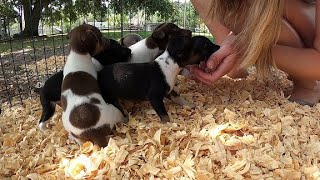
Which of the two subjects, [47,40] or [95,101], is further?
[47,40]

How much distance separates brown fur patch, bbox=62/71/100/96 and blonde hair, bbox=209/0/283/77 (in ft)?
2.93

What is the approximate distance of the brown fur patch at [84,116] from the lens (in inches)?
73.9

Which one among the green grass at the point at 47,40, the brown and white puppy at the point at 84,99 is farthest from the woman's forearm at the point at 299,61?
the green grass at the point at 47,40

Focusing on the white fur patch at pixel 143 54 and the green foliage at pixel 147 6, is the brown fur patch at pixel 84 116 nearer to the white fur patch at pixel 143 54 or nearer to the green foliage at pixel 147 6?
the white fur patch at pixel 143 54

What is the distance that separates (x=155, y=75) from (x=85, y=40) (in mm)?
498

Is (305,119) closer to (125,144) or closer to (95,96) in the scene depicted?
(125,144)

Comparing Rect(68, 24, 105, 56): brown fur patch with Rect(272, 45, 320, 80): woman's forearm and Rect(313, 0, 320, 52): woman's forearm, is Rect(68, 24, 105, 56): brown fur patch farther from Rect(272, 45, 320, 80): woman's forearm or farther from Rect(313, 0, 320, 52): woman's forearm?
Rect(313, 0, 320, 52): woman's forearm

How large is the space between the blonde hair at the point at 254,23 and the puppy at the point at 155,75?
0.23 meters

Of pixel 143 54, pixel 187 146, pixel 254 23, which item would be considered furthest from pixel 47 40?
pixel 187 146

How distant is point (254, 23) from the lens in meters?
2.07

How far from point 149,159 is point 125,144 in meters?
0.20

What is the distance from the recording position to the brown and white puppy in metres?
1.89

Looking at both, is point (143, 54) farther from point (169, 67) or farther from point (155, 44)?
point (169, 67)

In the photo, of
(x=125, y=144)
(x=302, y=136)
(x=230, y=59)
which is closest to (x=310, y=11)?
(x=230, y=59)
